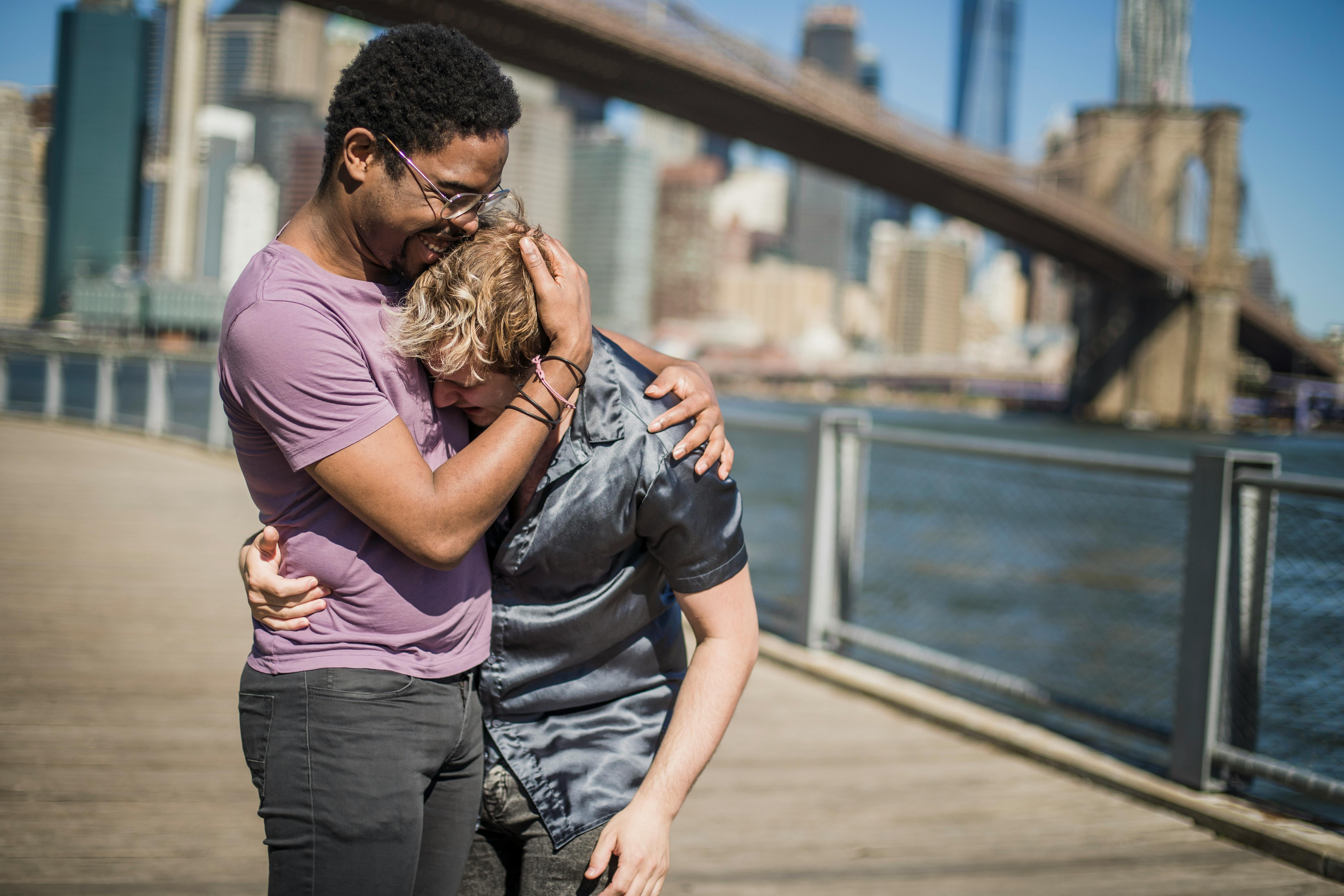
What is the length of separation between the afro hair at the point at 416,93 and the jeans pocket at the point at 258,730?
49 cm

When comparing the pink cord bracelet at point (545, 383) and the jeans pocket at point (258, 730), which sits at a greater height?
the pink cord bracelet at point (545, 383)

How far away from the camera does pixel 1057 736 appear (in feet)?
9.66

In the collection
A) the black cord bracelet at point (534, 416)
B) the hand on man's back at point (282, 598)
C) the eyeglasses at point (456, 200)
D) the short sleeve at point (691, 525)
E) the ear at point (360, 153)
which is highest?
the ear at point (360, 153)

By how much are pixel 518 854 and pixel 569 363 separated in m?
0.55

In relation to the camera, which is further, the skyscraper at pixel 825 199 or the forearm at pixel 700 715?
the skyscraper at pixel 825 199

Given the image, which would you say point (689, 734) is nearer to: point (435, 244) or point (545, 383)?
point (545, 383)

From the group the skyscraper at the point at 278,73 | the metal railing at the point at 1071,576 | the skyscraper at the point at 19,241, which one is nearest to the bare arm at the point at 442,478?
the metal railing at the point at 1071,576

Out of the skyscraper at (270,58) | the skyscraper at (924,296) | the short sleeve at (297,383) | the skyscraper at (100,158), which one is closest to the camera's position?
the short sleeve at (297,383)

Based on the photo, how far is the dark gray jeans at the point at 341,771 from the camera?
947mm

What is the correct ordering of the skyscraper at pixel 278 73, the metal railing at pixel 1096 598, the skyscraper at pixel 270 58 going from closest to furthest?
the metal railing at pixel 1096 598, the skyscraper at pixel 278 73, the skyscraper at pixel 270 58

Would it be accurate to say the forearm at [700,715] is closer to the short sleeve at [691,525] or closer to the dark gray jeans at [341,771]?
the short sleeve at [691,525]

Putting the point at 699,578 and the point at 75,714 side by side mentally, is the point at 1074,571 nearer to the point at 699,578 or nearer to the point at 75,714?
the point at 75,714

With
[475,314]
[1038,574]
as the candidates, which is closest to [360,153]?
[475,314]

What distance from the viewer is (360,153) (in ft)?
3.20
